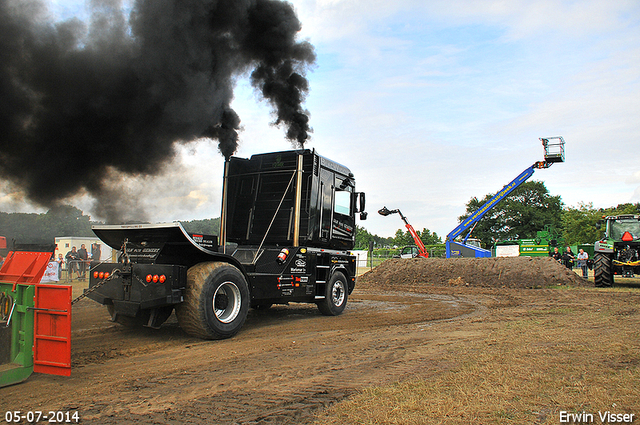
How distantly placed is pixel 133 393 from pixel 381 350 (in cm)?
292

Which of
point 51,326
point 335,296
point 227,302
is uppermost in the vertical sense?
point 51,326

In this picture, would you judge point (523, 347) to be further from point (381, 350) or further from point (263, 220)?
point (263, 220)

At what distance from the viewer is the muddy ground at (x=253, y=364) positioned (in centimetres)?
344

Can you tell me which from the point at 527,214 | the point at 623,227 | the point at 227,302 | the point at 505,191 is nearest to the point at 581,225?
the point at 527,214

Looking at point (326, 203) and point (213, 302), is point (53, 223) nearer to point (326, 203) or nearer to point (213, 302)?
point (326, 203)

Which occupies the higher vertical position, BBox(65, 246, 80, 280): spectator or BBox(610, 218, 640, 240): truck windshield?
BBox(610, 218, 640, 240): truck windshield

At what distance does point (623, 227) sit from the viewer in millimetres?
16875

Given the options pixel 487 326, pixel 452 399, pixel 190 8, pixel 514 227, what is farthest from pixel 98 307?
pixel 514 227

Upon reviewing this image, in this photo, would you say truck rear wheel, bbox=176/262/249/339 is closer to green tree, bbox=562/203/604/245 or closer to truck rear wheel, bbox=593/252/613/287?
truck rear wheel, bbox=593/252/613/287

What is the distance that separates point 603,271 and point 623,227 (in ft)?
9.59

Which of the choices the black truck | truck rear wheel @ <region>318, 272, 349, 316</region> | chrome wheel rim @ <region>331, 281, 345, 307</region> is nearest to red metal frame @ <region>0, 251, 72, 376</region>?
the black truck

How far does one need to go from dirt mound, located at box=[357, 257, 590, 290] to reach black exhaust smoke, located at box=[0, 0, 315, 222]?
11380 millimetres

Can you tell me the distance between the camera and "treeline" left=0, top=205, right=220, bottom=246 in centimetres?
761

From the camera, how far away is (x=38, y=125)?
645 centimetres
